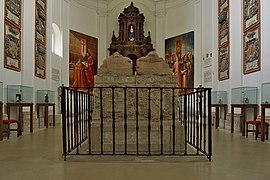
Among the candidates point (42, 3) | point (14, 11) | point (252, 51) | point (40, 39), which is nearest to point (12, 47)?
point (14, 11)

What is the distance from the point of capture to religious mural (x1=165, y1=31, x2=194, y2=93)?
19.2m

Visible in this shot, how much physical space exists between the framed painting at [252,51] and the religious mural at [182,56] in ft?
23.6

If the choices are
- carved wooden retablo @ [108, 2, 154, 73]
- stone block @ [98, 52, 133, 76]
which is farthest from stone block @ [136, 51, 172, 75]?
carved wooden retablo @ [108, 2, 154, 73]

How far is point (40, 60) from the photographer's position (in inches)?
570

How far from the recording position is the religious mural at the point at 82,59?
62.5ft

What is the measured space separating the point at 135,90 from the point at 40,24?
8821 mm

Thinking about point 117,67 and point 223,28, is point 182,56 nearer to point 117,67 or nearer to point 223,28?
point 223,28

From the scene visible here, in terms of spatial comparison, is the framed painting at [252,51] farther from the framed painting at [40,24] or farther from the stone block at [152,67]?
the framed painting at [40,24]

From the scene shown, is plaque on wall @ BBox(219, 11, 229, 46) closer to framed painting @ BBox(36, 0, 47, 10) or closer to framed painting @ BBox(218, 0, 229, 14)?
framed painting @ BBox(218, 0, 229, 14)

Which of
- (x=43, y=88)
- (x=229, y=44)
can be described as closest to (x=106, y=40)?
(x=43, y=88)

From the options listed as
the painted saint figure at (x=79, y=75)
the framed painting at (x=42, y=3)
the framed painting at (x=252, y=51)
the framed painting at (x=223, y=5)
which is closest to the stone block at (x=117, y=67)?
the framed painting at (x=252, y=51)

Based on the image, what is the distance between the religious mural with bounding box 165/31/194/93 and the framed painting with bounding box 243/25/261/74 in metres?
7.18

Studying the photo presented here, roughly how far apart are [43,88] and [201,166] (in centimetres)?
1136

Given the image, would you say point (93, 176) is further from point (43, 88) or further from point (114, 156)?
point (43, 88)
